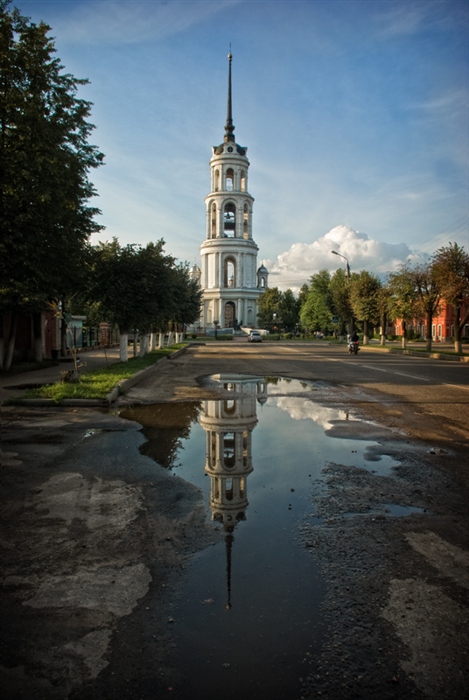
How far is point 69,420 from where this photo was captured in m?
10.5

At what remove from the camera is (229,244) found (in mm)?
97000

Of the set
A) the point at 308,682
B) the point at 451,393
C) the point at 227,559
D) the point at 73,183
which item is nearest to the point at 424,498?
the point at 227,559

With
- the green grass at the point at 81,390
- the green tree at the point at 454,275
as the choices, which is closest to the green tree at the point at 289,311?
the green tree at the point at 454,275

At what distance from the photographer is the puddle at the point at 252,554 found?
9.46ft

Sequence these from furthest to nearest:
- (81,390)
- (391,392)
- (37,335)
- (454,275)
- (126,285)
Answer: (454,275), (37,335), (126,285), (391,392), (81,390)

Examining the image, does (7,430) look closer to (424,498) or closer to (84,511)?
(84,511)

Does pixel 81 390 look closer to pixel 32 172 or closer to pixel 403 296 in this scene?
pixel 32 172

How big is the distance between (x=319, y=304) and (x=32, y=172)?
2633 inches

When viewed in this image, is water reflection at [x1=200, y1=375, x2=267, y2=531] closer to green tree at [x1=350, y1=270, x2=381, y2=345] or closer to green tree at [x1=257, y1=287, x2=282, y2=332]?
green tree at [x1=350, y1=270, x2=381, y2=345]

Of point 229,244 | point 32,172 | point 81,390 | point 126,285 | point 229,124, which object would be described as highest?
point 229,124

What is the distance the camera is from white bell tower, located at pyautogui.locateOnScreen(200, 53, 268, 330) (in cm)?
9756

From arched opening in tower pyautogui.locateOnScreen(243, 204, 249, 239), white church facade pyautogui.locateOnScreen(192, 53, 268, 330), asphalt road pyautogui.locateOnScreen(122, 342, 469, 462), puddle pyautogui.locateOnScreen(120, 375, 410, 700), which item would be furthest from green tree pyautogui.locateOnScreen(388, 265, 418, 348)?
arched opening in tower pyautogui.locateOnScreen(243, 204, 249, 239)

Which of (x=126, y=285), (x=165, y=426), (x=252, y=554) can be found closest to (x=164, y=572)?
(x=252, y=554)

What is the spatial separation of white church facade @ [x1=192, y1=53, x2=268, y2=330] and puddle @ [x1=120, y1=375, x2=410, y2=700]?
285 feet
